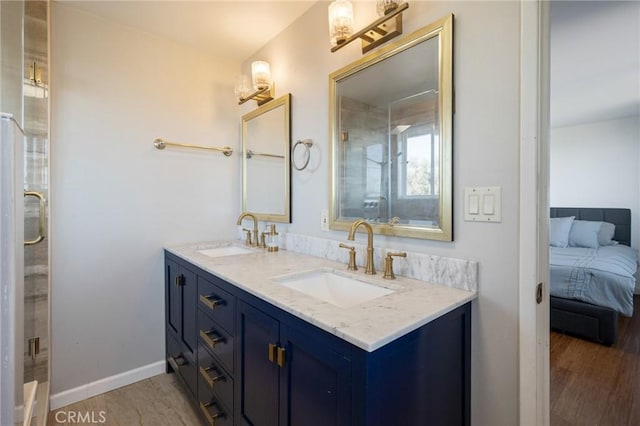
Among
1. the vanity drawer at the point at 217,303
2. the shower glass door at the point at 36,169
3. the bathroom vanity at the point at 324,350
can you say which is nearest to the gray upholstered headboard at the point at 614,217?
the bathroom vanity at the point at 324,350

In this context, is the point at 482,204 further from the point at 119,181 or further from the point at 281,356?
the point at 119,181

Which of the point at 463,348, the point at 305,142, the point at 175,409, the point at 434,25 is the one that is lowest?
the point at 175,409

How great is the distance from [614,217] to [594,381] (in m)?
3.11

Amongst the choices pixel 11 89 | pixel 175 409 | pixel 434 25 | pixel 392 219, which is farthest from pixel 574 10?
pixel 175 409

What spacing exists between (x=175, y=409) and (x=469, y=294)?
1.71m

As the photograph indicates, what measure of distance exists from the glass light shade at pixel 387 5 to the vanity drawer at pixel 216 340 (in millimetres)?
1489

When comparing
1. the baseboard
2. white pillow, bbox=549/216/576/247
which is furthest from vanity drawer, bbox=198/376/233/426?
white pillow, bbox=549/216/576/247

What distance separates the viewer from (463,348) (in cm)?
106

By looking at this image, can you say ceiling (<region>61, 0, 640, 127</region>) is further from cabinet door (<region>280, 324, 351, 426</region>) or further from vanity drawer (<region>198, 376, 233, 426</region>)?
vanity drawer (<region>198, 376, 233, 426</region>)

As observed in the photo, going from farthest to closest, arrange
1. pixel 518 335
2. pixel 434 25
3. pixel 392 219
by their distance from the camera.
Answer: pixel 392 219 < pixel 434 25 < pixel 518 335

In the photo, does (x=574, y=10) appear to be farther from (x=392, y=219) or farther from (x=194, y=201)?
(x=194, y=201)

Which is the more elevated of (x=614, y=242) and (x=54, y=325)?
(x=614, y=242)

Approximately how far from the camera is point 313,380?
2.81 ft

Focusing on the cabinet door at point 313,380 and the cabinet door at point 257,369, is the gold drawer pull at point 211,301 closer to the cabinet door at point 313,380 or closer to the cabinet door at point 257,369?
the cabinet door at point 257,369
